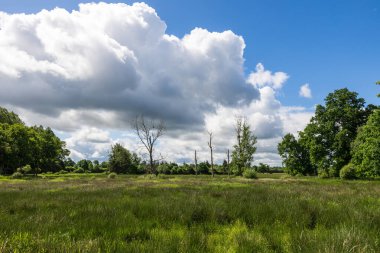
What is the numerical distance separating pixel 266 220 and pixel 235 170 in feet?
223

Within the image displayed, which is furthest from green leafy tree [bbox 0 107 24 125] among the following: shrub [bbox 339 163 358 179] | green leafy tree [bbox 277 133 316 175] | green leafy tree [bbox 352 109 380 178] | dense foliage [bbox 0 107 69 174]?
green leafy tree [bbox 352 109 380 178]

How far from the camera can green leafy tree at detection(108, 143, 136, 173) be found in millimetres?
97750

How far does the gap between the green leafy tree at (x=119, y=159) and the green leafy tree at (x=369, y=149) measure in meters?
74.8

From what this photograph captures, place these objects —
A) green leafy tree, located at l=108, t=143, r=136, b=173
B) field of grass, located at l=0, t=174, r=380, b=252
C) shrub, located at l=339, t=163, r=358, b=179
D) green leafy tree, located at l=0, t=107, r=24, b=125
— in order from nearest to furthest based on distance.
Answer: field of grass, located at l=0, t=174, r=380, b=252, shrub, located at l=339, t=163, r=358, b=179, green leafy tree, located at l=0, t=107, r=24, b=125, green leafy tree, located at l=108, t=143, r=136, b=173

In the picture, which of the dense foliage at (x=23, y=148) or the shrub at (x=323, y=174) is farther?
the dense foliage at (x=23, y=148)

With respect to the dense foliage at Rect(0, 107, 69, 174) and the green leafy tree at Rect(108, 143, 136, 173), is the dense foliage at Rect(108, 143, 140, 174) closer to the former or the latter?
the green leafy tree at Rect(108, 143, 136, 173)

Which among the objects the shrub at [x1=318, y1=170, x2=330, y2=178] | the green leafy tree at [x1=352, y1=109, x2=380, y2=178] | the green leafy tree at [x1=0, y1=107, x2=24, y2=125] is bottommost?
the shrub at [x1=318, y1=170, x2=330, y2=178]

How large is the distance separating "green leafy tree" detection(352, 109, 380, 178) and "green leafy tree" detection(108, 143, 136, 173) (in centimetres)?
7478

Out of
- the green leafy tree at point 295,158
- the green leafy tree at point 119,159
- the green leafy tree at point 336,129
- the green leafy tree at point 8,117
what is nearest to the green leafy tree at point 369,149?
the green leafy tree at point 336,129

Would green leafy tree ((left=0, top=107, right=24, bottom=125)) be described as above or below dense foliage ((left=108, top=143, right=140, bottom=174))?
above

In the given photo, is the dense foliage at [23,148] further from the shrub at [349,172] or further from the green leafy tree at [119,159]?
the shrub at [349,172]

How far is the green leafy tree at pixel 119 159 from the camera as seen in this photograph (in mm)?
97750

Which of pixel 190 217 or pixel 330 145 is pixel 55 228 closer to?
pixel 190 217

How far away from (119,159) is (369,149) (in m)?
78.3
